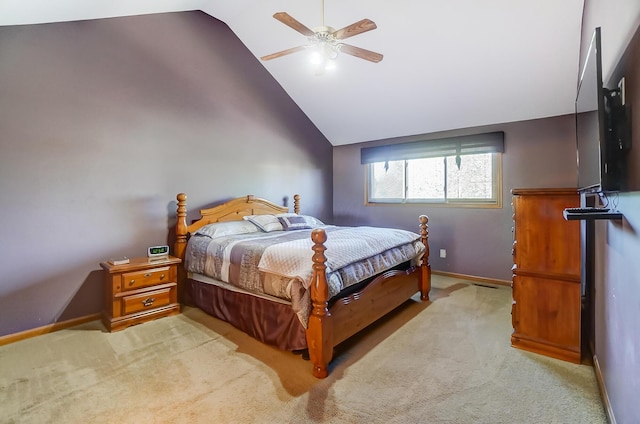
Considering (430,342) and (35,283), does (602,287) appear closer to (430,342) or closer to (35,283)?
(430,342)

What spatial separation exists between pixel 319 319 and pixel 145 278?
6.20ft

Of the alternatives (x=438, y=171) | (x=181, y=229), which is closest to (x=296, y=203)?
(x=181, y=229)

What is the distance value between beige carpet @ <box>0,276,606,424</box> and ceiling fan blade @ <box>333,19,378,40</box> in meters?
2.41

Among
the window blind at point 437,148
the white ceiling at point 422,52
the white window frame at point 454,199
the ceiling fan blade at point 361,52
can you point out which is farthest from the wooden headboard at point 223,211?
the ceiling fan blade at point 361,52

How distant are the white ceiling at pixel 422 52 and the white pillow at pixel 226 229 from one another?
224 cm

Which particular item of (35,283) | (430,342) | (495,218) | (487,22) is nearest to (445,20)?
(487,22)

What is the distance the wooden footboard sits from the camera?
209cm

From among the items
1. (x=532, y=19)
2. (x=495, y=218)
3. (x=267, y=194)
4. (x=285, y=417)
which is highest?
(x=532, y=19)

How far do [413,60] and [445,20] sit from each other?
60 cm

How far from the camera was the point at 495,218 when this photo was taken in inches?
165

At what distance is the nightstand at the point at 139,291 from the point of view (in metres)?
2.80

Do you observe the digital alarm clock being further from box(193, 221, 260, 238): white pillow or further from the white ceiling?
the white ceiling

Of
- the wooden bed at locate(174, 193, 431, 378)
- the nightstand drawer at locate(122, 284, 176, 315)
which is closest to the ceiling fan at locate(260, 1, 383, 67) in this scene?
the wooden bed at locate(174, 193, 431, 378)

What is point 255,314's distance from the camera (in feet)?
8.48
